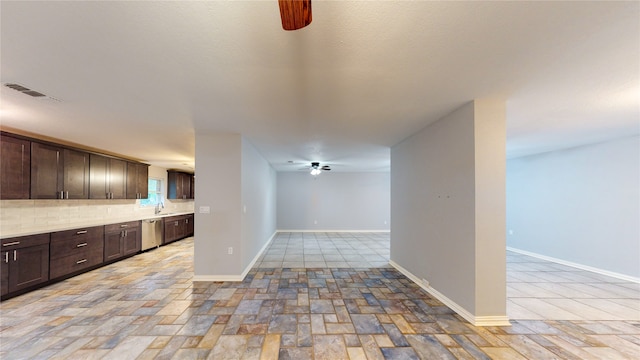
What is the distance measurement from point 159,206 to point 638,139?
36.2 feet

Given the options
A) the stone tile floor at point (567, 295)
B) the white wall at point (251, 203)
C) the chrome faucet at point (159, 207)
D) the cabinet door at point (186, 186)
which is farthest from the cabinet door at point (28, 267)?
the stone tile floor at point (567, 295)

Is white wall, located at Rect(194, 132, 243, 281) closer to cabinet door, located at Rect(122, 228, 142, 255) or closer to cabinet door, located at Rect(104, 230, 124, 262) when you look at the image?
cabinet door, located at Rect(104, 230, 124, 262)

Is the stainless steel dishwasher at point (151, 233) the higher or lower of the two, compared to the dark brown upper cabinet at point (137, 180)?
lower

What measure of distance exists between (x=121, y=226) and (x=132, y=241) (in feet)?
1.74

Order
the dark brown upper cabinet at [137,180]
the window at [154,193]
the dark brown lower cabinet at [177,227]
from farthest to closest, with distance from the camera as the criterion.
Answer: the window at [154,193], the dark brown lower cabinet at [177,227], the dark brown upper cabinet at [137,180]

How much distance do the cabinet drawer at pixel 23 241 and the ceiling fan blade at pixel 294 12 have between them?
4.92 metres

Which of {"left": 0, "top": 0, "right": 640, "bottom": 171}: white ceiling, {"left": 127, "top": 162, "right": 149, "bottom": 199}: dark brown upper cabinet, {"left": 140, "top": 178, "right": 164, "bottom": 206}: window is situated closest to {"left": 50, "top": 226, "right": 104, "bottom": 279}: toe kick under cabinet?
{"left": 127, "top": 162, "right": 149, "bottom": 199}: dark brown upper cabinet

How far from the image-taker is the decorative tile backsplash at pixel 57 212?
4059mm

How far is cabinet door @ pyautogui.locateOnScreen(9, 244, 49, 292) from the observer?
139 inches

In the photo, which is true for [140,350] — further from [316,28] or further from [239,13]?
[316,28]

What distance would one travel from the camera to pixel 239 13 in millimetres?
1480

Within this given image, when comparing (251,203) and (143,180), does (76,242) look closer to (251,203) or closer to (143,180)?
(143,180)

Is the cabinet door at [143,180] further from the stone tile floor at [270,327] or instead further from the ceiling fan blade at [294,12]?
the ceiling fan blade at [294,12]

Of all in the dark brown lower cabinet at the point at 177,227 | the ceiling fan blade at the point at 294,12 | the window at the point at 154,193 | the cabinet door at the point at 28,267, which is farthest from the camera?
the window at the point at 154,193
